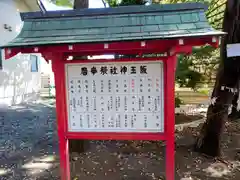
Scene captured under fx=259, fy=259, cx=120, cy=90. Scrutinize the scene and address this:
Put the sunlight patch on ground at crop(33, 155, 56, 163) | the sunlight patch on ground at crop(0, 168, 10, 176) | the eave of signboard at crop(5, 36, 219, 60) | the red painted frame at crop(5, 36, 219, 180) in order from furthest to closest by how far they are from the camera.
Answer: the sunlight patch on ground at crop(33, 155, 56, 163), the sunlight patch on ground at crop(0, 168, 10, 176), the red painted frame at crop(5, 36, 219, 180), the eave of signboard at crop(5, 36, 219, 60)

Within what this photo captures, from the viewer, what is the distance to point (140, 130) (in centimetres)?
343

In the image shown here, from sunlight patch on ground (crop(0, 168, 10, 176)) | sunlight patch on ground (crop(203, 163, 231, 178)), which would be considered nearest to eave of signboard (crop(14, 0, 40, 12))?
sunlight patch on ground (crop(0, 168, 10, 176))

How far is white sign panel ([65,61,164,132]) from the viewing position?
132 inches

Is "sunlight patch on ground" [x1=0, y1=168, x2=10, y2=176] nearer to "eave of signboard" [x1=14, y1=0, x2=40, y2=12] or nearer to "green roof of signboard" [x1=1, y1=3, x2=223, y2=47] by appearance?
"green roof of signboard" [x1=1, y1=3, x2=223, y2=47]

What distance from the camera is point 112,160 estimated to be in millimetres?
5020

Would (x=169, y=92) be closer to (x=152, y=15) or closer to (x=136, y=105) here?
(x=136, y=105)

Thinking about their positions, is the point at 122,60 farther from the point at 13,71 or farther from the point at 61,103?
the point at 13,71

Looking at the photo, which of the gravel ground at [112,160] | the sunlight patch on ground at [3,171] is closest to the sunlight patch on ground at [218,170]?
the gravel ground at [112,160]

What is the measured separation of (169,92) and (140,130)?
632mm

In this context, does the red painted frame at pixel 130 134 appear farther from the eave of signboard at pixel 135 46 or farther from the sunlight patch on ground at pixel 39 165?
the sunlight patch on ground at pixel 39 165

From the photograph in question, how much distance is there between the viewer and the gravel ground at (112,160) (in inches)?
171

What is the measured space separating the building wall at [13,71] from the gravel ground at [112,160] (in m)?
3.85

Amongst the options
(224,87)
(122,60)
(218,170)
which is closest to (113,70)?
(122,60)

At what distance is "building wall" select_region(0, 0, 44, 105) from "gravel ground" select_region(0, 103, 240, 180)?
3.85 m
